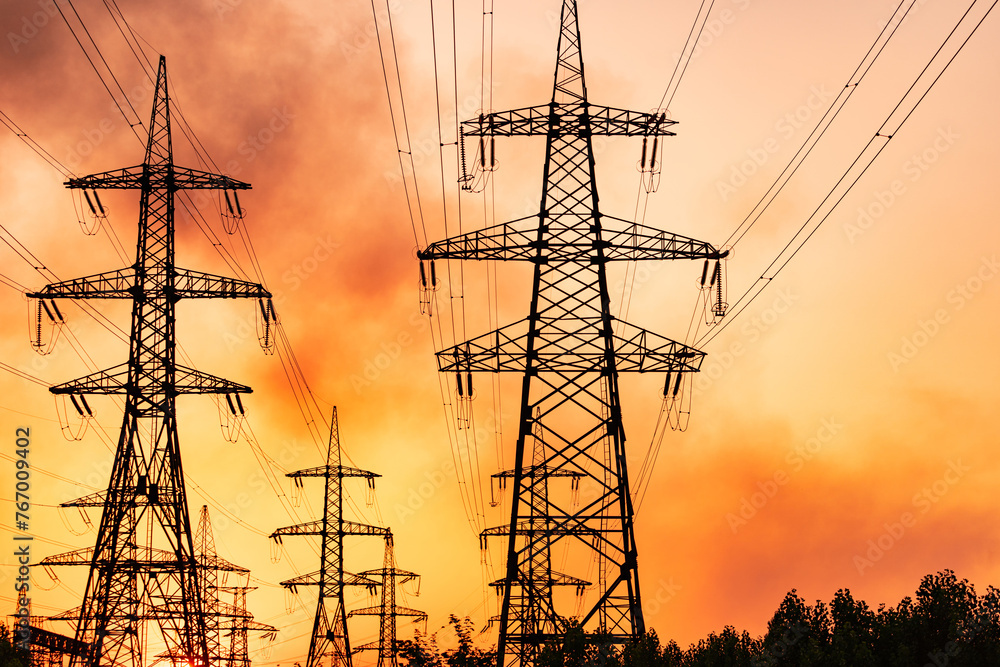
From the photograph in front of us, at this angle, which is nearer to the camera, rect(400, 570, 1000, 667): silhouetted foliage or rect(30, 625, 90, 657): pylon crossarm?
rect(400, 570, 1000, 667): silhouetted foliage

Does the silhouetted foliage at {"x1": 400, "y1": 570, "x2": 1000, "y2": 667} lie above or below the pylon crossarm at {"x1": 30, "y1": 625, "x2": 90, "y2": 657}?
below

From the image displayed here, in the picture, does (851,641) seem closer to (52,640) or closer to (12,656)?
(12,656)

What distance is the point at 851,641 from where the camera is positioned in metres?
50.6

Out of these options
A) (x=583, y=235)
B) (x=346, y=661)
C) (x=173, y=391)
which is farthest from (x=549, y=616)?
(x=346, y=661)

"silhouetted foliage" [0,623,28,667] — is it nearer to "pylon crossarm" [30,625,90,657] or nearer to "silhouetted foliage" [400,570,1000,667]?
"silhouetted foliage" [400,570,1000,667]

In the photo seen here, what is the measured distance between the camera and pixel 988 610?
51.0 meters

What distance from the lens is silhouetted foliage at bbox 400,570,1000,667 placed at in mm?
45938

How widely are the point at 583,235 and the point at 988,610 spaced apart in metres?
27.1

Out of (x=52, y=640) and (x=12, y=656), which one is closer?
(x=12, y=656)

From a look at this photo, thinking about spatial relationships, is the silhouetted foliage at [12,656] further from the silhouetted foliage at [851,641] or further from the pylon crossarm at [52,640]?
the pylon crossarm at [52,640]

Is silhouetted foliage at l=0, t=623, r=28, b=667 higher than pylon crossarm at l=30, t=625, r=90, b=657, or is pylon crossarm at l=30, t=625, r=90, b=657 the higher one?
pylon crossarm at l=30, t=625, r=90, b=657

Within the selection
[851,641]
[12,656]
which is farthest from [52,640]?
[851,641]

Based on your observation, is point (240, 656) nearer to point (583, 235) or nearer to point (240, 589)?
point (240, 589)

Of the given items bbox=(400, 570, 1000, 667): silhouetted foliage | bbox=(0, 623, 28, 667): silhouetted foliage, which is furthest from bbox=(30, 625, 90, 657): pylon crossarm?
bbox=(400, 570, 1000, 667): silhouetted foliage
